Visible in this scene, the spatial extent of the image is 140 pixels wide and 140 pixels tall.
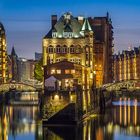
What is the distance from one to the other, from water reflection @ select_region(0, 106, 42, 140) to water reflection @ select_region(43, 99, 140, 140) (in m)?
1.94

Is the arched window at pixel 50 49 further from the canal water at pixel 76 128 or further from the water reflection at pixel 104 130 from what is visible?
the water reflection at pixel 104 130

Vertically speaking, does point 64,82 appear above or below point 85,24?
below

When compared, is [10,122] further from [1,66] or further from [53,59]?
[1,66]

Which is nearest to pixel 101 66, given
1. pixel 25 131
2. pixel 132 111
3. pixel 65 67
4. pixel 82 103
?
pixel 132 111

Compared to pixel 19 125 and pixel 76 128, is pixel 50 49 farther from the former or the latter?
pixel 76 128

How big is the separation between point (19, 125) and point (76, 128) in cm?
1075

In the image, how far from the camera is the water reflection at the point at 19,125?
80750mm

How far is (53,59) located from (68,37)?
5175 mm

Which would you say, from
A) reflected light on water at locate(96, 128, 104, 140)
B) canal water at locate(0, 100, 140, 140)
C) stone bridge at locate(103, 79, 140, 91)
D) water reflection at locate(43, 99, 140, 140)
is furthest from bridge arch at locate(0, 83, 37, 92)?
reflected light on water at locate(96, 128, 104, 140)

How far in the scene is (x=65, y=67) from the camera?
351 ft

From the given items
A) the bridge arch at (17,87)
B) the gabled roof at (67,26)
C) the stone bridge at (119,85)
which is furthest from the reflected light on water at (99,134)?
the gabled roof at (67,26)

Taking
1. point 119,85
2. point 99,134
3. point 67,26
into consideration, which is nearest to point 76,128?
point 99,134

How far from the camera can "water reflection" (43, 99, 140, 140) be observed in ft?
258

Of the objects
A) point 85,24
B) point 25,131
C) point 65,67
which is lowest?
point 25,131
